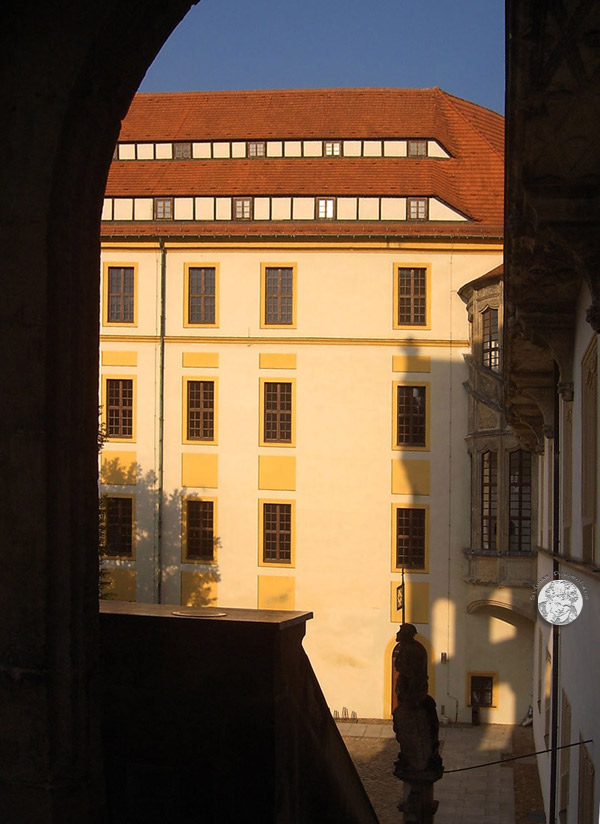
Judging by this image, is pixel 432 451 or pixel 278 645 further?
pixel 432 451

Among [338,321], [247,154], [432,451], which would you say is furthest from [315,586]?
[247,154]

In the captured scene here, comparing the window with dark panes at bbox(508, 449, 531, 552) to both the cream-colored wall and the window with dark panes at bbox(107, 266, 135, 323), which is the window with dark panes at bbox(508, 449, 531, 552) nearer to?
the cream-colored wall

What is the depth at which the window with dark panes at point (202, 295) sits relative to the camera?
29.8m

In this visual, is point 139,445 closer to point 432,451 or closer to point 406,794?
point 432,451

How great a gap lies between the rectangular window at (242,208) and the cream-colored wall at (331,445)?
132 cm

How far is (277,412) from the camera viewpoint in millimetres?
29297

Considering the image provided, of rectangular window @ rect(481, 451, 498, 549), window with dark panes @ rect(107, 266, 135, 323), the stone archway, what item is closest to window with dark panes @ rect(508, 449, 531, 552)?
rectangular window @ rect(481, 451, 498, 549)

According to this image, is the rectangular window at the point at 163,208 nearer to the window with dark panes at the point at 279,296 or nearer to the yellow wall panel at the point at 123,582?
the window with dark panes at the point at 279,296

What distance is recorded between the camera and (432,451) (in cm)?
2869

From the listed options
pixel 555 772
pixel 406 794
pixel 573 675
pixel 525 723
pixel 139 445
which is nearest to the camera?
pixel 406 794

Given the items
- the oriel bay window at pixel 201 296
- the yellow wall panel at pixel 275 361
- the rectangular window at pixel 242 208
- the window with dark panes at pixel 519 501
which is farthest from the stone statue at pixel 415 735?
the rectangular window at pixel 242 208

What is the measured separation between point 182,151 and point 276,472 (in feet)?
34.7

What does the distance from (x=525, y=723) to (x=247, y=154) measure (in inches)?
709

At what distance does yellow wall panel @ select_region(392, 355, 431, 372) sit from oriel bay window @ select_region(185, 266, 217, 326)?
5118 mm
